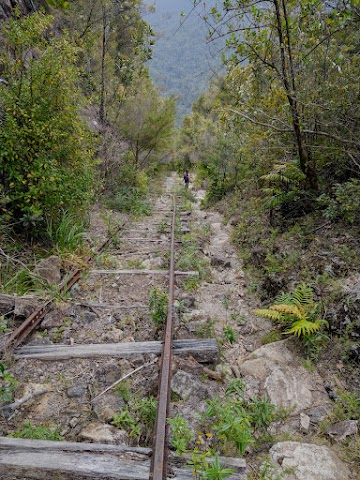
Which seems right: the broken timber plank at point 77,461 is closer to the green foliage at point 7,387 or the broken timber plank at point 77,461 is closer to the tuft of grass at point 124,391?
the green foliage at point 7,387

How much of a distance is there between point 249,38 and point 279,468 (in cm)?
592

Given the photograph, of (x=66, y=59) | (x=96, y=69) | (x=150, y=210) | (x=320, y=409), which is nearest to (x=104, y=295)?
(x=320, y=409)

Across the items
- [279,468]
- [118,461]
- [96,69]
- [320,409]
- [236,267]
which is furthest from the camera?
[96,69]

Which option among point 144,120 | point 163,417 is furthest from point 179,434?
point 144,120

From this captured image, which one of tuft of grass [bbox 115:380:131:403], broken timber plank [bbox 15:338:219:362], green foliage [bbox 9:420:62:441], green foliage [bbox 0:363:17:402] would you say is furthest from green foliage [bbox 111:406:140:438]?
green foliage [bbox 0:363:17:402]

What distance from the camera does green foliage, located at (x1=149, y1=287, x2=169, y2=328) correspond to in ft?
13.7

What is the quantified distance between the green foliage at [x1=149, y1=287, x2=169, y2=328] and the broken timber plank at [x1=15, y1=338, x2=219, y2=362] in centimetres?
55

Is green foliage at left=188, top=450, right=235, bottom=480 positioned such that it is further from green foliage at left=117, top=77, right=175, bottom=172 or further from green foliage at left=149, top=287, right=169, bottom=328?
green foliage at left=117, top=77, right=175, bottom=172

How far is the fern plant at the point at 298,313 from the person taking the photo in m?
3.74

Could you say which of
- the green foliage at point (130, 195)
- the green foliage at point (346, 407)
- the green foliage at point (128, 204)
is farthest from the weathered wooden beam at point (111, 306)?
the green foliage at point (130, 195)

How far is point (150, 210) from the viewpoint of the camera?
38.8 ft

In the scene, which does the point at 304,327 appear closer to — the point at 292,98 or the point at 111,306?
the point at 111,306

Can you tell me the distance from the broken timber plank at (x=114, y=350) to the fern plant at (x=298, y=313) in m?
0.98

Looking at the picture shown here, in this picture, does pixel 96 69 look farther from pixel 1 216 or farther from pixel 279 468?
pixel 279 468
